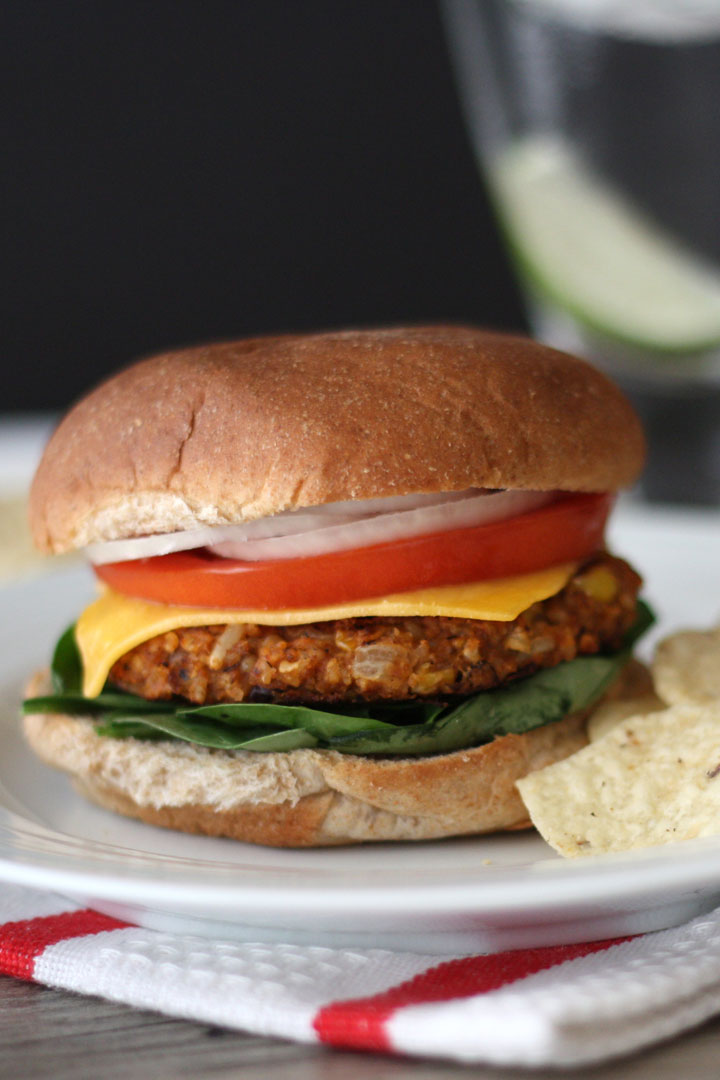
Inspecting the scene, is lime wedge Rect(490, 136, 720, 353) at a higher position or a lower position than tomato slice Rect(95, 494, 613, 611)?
lower

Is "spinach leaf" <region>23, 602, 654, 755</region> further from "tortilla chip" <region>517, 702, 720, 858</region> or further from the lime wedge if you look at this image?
the lime wedge

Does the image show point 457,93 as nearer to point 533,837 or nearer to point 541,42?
point 541,42

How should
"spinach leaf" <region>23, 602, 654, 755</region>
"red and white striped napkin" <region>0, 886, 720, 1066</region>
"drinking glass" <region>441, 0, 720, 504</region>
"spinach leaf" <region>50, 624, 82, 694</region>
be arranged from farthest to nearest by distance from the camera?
"drinking glass" <region>441, 0, 720, 504</region> < "spinach leaf" <region>50, 624, 82, 694</region> < "spinach leaf" <region>23, 602, 654, 755</region> < "red and white striped napkin" <region>0, 886, 720, 1066</region>

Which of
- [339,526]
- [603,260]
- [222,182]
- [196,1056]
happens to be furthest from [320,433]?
[222,182]

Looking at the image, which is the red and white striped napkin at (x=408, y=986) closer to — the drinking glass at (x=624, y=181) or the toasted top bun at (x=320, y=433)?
the toasted top bun at (x=320, y=433)

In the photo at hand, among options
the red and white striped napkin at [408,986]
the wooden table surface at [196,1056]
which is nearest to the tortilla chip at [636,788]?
the red and white striped napkin at [408,986]

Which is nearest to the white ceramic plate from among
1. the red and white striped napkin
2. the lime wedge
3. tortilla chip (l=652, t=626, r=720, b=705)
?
the red and white striped napkin

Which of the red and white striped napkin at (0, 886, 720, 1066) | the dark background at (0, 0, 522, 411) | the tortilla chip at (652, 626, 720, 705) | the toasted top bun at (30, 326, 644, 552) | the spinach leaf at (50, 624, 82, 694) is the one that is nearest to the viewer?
the red and white striped napkin at (0, 886, 720, 1066)
